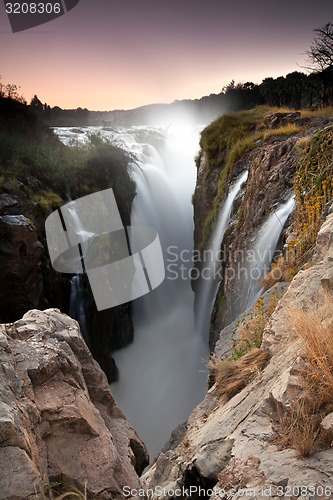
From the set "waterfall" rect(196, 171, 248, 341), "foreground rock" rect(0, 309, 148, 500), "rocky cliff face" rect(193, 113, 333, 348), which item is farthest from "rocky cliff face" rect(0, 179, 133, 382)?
"foreground rock" rect(0, 309, 148, 500)

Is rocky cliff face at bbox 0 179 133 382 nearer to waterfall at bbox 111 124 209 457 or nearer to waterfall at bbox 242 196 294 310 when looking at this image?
waterfall at bbox 111 124 209 457

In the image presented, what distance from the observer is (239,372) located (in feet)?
11.2

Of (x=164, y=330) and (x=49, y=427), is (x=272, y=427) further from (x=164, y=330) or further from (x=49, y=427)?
(x=164, y=330)

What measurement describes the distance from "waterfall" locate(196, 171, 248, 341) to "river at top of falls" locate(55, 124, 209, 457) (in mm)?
955

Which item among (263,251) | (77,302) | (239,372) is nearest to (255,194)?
(263,251)

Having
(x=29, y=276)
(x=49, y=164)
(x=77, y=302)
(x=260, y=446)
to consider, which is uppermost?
(x=49, y=164)

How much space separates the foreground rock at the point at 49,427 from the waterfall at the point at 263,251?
3644 mm

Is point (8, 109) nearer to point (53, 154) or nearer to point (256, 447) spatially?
point (53, 154)

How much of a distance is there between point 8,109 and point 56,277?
10.9 m

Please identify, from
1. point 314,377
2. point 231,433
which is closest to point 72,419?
point 231,433

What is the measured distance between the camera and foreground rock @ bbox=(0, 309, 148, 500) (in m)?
2.09

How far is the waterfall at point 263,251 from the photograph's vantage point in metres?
6.04

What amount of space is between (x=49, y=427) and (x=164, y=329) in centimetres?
1229

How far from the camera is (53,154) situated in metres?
16.3
